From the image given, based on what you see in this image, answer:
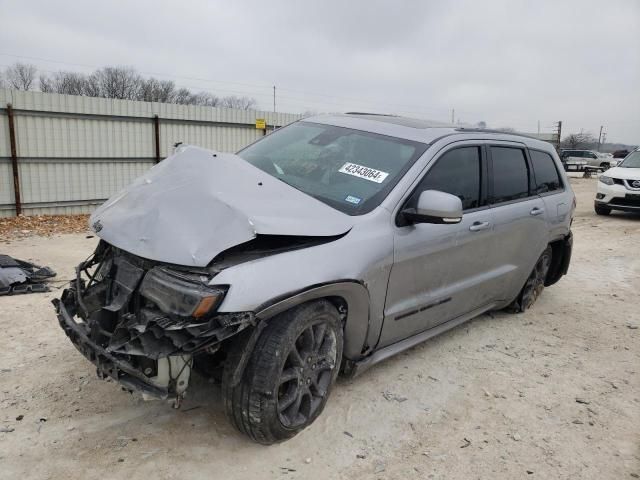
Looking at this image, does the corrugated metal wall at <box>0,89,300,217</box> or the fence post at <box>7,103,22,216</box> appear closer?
the fence post at <box>7,103,22,216</box>

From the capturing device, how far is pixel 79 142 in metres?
10.7

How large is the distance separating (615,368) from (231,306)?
336cm

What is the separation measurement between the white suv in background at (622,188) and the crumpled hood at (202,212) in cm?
1155

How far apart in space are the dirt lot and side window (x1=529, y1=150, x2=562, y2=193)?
1.46 meters

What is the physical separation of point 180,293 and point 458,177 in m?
2.26

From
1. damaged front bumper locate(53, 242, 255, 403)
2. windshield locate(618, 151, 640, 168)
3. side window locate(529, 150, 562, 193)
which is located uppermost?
side window locate(529, 150, 562, 193)

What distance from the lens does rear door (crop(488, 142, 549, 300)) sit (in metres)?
4.04

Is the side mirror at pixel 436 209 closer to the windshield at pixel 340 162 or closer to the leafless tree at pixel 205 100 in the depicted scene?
the windshield at pixel 340 162

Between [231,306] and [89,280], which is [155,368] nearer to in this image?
[231,306]

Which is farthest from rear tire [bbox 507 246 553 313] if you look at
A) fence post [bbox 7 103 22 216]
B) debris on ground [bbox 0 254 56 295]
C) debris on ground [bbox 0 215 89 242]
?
fence post [bbox 7 103 22 216]

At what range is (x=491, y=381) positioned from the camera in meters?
3.65

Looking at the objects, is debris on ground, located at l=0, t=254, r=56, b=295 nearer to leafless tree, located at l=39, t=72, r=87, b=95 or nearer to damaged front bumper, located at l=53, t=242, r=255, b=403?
damaged front bumper, located at l=53, t=242, r=255, b=403

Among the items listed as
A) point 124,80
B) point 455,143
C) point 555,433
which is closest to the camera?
point 555,433

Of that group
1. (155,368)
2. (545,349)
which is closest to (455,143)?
(545,349)
